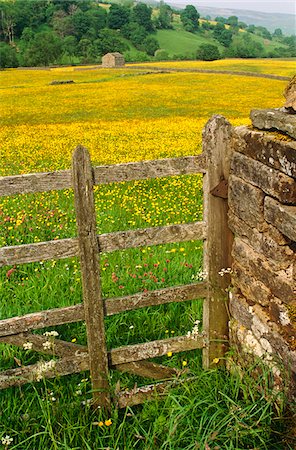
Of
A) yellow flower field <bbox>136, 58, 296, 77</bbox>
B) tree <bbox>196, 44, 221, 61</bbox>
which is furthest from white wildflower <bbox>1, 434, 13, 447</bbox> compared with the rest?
tree <bbox>196, 44, 221, 61</bbox>

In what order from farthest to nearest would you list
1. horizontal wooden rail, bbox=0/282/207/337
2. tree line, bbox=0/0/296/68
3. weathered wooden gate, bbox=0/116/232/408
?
tree line, bbox=0/0/296/68 < horizontal wooden rail, bbox=0/282/207/337 < weathered wooden gate, bbox=0/116/232/408

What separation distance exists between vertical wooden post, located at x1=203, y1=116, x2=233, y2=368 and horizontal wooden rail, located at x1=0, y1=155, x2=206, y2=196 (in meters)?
0.14

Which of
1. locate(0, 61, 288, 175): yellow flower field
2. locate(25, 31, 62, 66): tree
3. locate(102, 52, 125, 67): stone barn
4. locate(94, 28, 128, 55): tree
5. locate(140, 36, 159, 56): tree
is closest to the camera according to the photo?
locate(0, 61, 288, 175): yellow flower field

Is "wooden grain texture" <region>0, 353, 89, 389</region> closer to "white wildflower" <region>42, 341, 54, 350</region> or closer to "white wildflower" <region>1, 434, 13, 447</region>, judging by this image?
"white wildflower" <region>42, 341, 54, 350</region>

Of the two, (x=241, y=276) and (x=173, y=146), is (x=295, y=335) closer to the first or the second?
(x=241, y=276)

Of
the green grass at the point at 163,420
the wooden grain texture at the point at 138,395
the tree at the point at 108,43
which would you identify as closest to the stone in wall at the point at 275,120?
the green grass at the point at 163,420

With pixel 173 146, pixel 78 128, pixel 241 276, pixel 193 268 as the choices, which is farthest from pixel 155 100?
pixel 241 276

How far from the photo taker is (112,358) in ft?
14.6

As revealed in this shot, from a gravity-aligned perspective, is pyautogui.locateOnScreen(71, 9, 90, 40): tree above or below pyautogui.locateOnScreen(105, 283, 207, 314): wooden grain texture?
above

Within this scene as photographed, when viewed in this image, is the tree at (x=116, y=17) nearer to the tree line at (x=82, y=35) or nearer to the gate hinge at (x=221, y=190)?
the tree line at (x=82, y=35)

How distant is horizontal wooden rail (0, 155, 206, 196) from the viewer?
3990 millimetres

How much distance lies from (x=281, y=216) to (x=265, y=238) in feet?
1.24

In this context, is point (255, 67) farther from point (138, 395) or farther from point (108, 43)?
point (138, 395)

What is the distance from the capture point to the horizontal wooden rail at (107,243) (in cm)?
399
